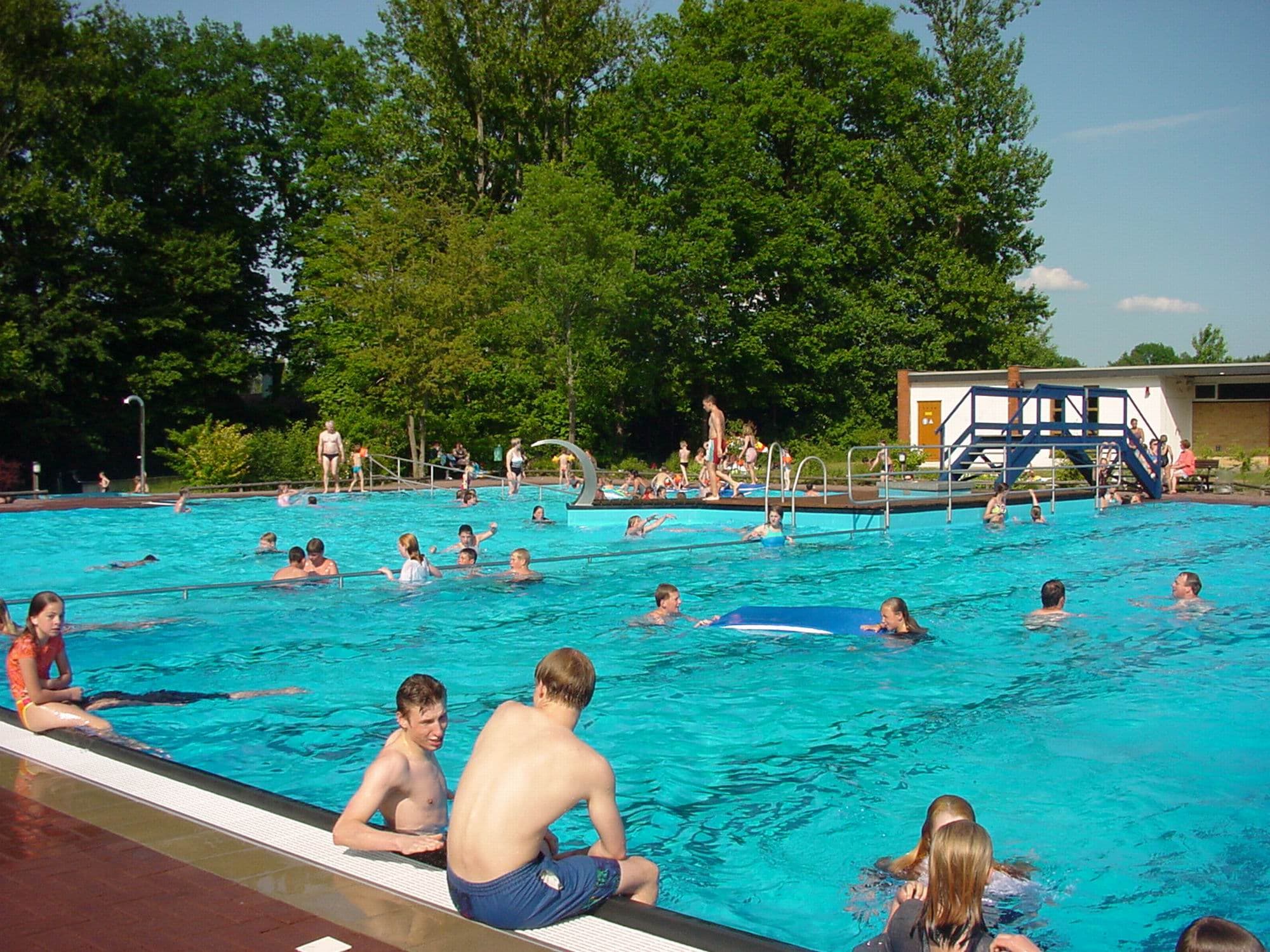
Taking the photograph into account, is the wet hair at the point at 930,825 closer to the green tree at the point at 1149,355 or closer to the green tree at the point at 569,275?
the green tree at the point at 569,275

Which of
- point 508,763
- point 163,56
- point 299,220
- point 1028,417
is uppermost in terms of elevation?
point 163,56

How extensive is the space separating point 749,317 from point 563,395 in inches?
306

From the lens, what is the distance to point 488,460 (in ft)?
131

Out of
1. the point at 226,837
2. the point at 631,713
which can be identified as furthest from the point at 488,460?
the point at 226,837

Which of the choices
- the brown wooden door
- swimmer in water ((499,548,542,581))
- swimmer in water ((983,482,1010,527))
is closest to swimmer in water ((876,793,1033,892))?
swimmer in water ((499,548,542,581))

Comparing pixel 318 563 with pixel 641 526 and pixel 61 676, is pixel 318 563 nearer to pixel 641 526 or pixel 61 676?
pixel 61 676

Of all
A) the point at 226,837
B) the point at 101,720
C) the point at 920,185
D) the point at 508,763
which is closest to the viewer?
the point at 508,763

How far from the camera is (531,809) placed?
151 inches

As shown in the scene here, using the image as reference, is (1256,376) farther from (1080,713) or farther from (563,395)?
(1080,713)

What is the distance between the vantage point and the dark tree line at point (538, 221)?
1443 inches

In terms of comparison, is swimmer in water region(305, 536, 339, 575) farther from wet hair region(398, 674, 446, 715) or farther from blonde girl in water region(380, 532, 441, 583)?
wet hair region(398, 674, 446, 715)

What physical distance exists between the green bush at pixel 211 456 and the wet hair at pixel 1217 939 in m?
30.3

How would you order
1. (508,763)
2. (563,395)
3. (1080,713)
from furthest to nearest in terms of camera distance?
(563,395) → (1080,713) → (508,763)

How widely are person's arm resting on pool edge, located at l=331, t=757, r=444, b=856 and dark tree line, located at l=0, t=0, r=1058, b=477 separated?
31131 millimetres
